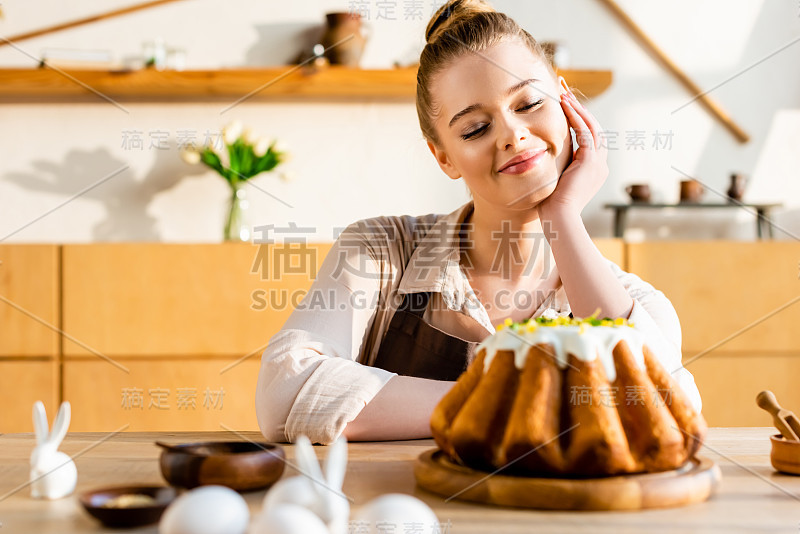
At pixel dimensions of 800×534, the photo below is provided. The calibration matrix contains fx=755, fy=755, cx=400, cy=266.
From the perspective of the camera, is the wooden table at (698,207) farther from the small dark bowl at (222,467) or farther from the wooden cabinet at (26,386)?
the small dark bowl at (222,467)

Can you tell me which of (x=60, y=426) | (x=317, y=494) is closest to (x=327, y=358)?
(x=60, y=426)

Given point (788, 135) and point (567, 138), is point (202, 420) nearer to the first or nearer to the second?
point (567, 138)

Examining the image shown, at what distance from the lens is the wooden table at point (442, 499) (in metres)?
0.57

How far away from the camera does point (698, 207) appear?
2.89 metres

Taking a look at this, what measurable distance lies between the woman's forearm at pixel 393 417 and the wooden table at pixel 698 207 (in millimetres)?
1989

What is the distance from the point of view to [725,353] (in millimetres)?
2600

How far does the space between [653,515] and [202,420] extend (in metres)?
2.18

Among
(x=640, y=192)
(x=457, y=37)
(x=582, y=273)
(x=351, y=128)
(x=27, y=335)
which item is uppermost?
(x=351, y=128)

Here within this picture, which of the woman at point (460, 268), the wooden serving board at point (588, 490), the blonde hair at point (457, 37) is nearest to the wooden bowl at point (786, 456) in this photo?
the wooden serving board at point (588, 490)

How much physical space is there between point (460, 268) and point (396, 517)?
88 cm

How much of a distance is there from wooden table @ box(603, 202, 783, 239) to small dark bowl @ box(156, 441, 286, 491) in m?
2.36

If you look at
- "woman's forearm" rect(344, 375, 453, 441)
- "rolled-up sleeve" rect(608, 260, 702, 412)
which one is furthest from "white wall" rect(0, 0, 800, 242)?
"woman's forearm" rect(344, 375, 453, 441)

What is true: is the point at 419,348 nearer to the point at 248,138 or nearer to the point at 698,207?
the point at 248,138

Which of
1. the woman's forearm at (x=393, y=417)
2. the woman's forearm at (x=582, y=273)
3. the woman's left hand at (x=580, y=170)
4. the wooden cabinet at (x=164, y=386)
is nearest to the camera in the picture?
the woman's forearm at (x=393, y=417)
